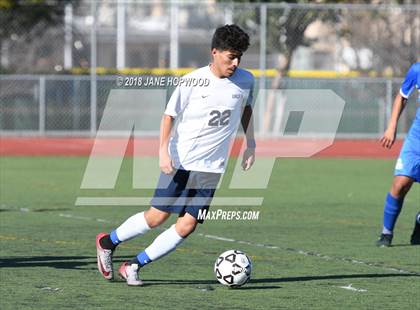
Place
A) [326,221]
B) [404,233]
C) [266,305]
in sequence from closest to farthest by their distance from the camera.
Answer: [266,305]
[404,233]
[326,221]

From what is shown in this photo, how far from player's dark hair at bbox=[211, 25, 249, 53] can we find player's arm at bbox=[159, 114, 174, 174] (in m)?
0.65

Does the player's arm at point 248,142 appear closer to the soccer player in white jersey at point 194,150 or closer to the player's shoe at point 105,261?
the soccer player in white jersey at point 194,150

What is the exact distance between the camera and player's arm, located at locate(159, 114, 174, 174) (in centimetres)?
778

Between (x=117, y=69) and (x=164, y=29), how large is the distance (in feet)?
46.9

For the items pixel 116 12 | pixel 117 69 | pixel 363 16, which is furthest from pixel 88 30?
pixel 363 16

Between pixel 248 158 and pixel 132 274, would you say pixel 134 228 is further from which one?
pixel 248 158

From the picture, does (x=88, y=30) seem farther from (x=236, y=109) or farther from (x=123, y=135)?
(x=236, y=109)

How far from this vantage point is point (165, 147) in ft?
25.8

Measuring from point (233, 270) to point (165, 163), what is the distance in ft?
3.34

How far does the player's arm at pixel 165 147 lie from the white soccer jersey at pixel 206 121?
125 millimetres

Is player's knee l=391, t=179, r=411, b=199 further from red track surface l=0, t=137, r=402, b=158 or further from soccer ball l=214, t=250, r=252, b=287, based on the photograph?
red track surface l=0, t=137, r=402, b=158

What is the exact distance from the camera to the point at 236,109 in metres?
8.24

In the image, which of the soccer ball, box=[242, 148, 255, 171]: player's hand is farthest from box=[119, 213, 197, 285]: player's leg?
box=[242, 148, 255, 171]: player's hand

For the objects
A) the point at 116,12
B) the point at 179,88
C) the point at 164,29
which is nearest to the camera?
the point at 179,88
